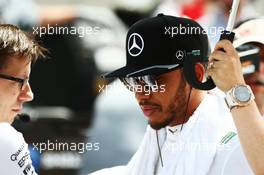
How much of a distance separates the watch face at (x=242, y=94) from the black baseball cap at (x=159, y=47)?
15.3 inches

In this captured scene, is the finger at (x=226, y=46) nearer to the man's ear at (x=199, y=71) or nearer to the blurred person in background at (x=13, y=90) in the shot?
the man's ear at (x=199, y=71)

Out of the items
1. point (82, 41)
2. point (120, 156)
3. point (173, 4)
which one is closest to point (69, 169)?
point (120, 156)

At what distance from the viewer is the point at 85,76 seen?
279 centimetres

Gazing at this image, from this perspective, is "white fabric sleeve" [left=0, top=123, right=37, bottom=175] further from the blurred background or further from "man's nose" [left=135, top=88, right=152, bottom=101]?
the blurred background

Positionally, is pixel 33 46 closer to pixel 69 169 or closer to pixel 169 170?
pixel 169 170

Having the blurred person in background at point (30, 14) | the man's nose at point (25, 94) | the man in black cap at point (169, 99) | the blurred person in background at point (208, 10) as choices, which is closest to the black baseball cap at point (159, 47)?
the man in black cap at point (169, 99)

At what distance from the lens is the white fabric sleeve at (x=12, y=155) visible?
177 centimetres

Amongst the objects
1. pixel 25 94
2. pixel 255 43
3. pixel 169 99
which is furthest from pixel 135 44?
pixel 255 43

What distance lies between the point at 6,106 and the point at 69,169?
80 centimetres

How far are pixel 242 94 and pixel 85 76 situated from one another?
48.1 inches

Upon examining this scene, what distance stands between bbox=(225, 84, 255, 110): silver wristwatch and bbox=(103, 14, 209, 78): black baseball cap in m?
0.38

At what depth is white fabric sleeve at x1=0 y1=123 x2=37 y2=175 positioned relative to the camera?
5.82 feet

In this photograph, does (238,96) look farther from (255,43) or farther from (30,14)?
(30,14)

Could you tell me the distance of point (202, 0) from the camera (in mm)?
2779
